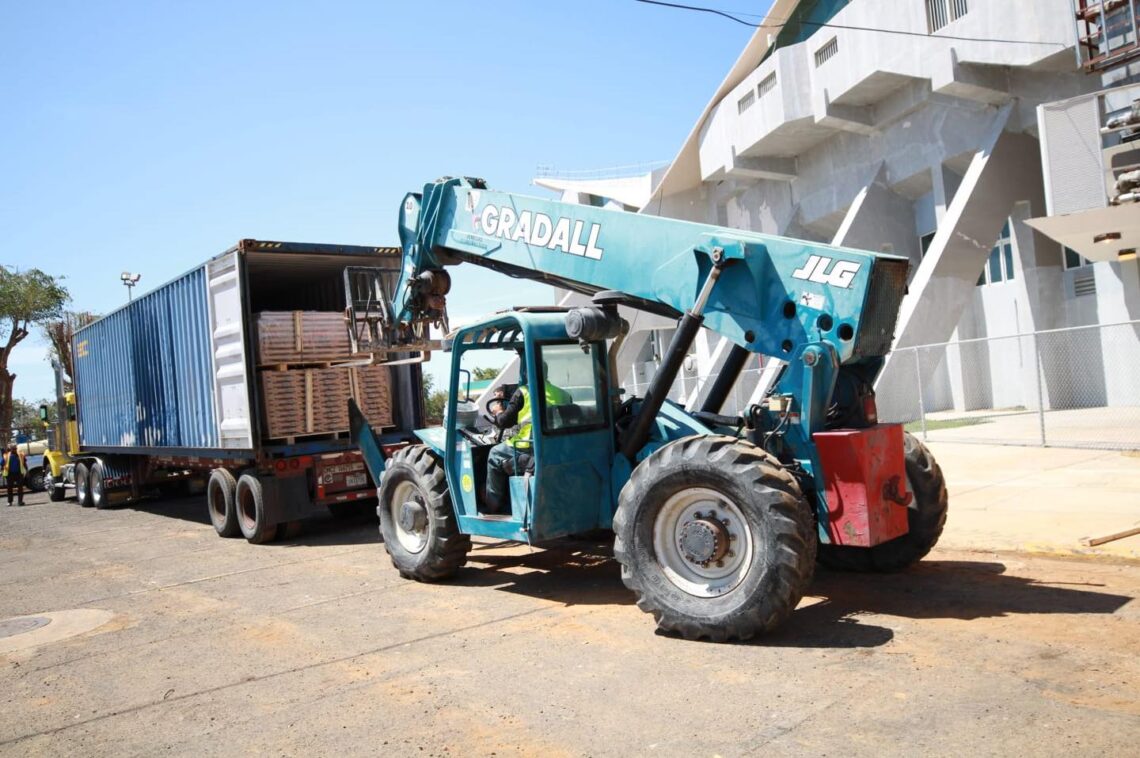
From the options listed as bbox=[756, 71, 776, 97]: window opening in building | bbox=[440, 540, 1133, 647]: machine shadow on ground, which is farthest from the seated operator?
bbox=[756, 71, 776, 97]: window opening in building

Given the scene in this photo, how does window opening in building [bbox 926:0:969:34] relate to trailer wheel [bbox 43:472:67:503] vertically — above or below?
above

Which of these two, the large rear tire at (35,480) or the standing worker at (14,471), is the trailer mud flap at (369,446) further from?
the large rear tire at (35,480)

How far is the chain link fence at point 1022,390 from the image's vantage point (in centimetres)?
1540

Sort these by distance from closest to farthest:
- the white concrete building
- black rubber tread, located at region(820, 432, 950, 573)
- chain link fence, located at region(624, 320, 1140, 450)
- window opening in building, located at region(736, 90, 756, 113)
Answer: black rubber tread, located at region(820, 432, 950, 573) < chain link fence, located at region(624, 320, 1140, 450) < the white concrete building < window opening in building, located at region(736, 90, 756, 113)

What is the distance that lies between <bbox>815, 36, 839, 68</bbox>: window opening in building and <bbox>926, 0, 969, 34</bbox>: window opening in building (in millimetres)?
3496

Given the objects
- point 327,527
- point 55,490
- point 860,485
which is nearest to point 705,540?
point 860,485

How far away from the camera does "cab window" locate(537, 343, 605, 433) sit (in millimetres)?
7035

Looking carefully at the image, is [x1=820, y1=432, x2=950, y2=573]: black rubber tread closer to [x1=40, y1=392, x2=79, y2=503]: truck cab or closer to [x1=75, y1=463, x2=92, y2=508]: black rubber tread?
[x1=75, y1=463, x2=92, y2=508]: black rubber tread

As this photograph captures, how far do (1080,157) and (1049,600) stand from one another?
474 inches

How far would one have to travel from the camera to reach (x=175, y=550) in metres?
12.0

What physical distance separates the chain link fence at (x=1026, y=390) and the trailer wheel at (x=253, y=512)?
394 inches

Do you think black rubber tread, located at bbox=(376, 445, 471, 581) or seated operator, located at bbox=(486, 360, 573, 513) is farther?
black rubber tread, located at bbox=(376, 445, 471, 581)

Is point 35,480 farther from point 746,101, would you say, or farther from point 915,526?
point 915,526

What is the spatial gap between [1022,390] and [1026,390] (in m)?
0.39
